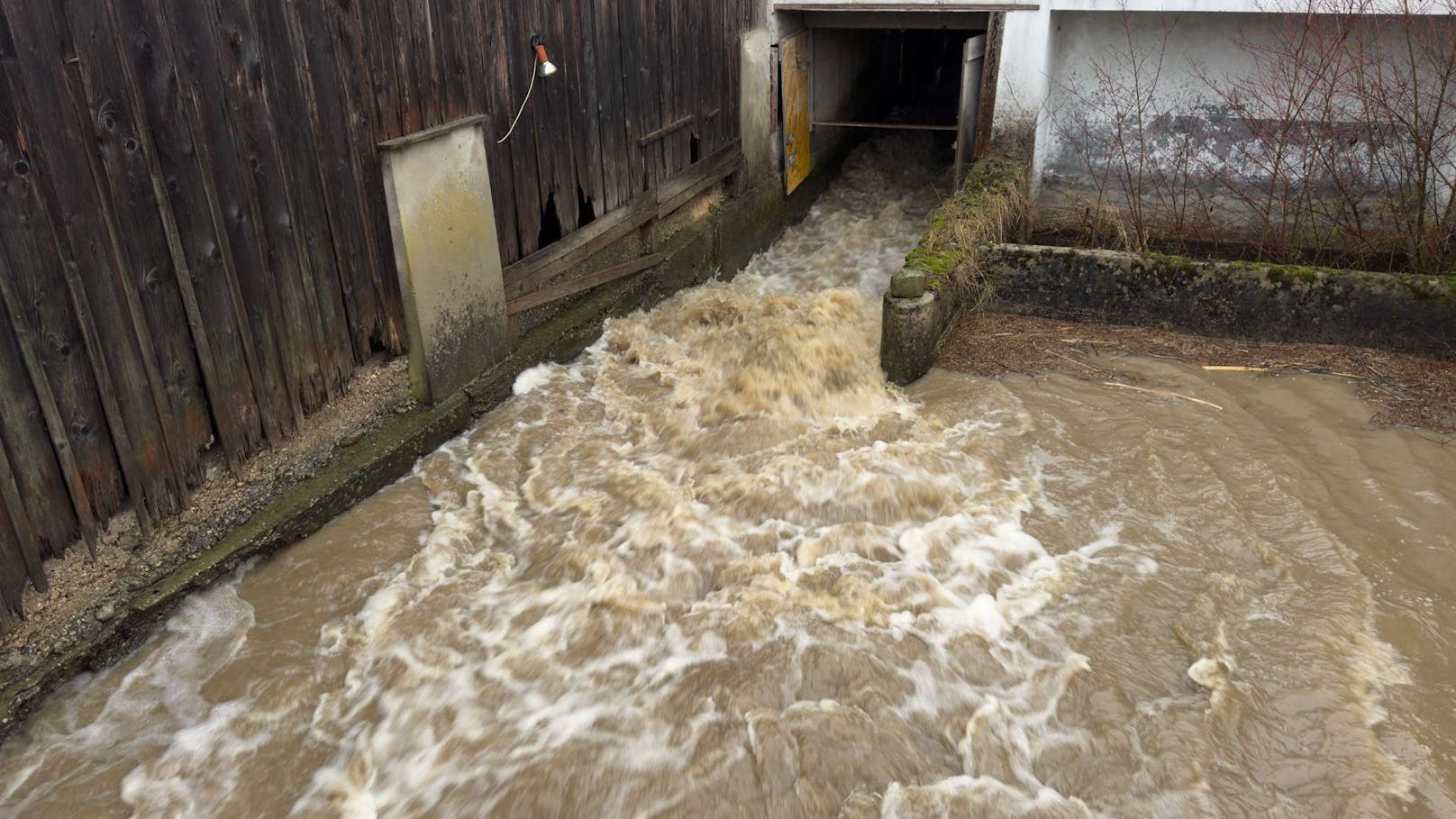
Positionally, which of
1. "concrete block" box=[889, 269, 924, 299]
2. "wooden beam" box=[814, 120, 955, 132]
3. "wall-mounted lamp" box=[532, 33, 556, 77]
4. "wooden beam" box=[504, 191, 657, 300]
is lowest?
"concrete block" box=[889, 269, 924, 299]

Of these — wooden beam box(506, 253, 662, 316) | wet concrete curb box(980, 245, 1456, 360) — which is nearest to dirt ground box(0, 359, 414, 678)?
wooden beam box(506, 253, 662, 316)

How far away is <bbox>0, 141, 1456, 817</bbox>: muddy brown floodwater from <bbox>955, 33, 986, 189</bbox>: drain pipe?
4160mm

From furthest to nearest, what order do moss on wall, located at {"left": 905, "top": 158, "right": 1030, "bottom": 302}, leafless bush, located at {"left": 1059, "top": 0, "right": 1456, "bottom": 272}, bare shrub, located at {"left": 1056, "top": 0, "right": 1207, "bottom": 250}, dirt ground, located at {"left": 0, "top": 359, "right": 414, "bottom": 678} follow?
bare shrub, located at {"left": 1056, "top": 0, "right": 1207, "bottom": 250}
leafless bush, located at {"left": 1059, "top": 0, "right": 1456, "bottom": 272}
moss on wall, located at {"left": 905, "top": 158, "right": 1030, "bottom": 302}
dirt ground, located at {"left": 0, "top": 359, "right": 414, "bottom": 678}

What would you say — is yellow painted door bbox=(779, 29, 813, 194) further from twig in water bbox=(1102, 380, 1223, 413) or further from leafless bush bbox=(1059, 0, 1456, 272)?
twig in water bbox=(1102, 380, 1223, 413)

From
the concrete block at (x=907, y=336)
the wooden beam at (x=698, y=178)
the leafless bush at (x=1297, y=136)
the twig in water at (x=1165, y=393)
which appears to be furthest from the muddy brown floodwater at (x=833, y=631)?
the wooden beam at (x=698, y=178)

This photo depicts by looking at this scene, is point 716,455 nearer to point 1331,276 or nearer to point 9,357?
point 9,357

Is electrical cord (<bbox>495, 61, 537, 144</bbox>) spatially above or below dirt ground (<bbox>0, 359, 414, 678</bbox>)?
above

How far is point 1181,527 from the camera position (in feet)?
16.8

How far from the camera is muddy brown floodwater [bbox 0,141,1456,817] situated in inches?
144

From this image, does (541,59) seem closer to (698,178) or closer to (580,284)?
(580,284)

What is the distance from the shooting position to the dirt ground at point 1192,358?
622cm

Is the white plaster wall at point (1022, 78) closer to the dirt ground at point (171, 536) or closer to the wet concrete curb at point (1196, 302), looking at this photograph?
the wet concrete curb at point (1196, 302)

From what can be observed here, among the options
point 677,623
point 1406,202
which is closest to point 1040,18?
point 1406,202

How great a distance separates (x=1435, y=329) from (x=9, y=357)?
8.29 m
